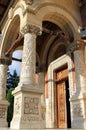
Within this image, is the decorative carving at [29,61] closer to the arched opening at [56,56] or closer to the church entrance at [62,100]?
the arched opening at [56,56]

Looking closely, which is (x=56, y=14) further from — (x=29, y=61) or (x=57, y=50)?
(x=57, y=50)

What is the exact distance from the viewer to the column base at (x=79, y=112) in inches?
Result: 277

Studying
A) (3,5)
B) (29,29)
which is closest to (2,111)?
(29,29)

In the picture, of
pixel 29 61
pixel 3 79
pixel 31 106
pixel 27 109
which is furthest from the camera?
pixel 3 79

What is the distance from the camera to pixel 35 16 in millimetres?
7516

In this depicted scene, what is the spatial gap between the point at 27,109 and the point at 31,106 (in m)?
0.18

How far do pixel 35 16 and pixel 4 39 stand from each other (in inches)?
120

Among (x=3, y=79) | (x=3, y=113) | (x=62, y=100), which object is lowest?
(x=3, y=113)

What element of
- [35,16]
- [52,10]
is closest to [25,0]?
[35,16]

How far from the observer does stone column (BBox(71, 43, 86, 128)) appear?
282 inches

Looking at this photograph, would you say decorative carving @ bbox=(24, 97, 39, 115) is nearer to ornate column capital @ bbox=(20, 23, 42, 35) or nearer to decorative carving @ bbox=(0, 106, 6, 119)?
ornate column capital @ bbox=(20, 23, 42, 35)

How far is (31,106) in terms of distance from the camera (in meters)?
6.26

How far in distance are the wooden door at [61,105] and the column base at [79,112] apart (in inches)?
83.6

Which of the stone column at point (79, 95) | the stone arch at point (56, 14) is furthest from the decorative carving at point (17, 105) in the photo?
the stone arch at point (56, 14)
